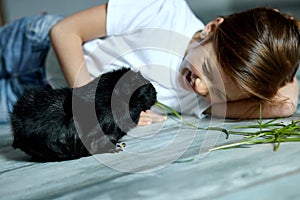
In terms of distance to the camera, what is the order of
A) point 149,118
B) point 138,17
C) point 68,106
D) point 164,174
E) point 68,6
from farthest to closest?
point 68,6 → point 138,17 → point 149,118 → point 68,106 → point 164,174

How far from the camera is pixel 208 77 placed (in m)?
1.10

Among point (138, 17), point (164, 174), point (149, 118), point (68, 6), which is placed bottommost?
point (68, 6)

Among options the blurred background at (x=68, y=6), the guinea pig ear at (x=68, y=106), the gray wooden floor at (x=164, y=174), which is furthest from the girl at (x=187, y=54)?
the blurred background at (x=68, y=6)

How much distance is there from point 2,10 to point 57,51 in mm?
2517

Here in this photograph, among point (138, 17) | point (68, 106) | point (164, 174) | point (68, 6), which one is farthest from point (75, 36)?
point (68, 6)

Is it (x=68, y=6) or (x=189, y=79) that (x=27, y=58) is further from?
(x=68, y=6)

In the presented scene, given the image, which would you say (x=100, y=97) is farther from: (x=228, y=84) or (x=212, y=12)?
(x=212, y=12)

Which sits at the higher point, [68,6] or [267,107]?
[267,107]

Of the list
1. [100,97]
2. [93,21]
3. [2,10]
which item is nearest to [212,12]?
[2,10]

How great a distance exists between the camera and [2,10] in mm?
3555

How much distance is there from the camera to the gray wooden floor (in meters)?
0.64

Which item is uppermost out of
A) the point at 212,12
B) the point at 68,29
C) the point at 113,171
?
the point at 68,29

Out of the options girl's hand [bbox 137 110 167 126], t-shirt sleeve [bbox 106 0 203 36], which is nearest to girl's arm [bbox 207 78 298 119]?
girl's hand [bbox 137 110 167 126]

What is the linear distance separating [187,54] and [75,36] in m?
0.31
